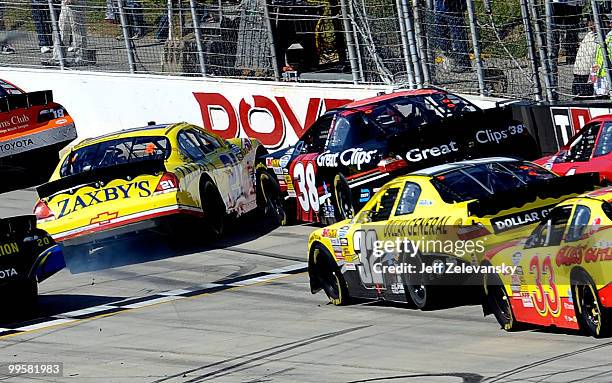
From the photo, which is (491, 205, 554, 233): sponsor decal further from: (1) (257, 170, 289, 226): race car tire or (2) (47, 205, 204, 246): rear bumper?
(1) (257, 170, 289, 226): race car tire

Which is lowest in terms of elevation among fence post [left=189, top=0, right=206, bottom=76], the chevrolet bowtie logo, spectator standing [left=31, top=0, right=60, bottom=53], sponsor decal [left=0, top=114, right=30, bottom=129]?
the chevrolet bowtie logo

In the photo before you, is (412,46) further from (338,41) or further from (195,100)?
(195,100)

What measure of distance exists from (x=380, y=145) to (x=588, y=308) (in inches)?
235

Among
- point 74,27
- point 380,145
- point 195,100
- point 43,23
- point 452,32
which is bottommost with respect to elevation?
point 380,145

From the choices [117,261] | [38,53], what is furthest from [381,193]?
[38,53]

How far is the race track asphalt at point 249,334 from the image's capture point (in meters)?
9.32

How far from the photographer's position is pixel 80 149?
55.7ft

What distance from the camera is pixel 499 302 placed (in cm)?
1044

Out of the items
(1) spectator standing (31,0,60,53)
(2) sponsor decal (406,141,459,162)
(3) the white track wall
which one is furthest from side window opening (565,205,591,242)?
(1) spectator standing (31,0,60,53)

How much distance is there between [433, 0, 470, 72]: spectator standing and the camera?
18.4 metres

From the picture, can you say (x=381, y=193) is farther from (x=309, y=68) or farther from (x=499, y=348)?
(x=309, y=68)

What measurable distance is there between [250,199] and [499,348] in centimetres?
806

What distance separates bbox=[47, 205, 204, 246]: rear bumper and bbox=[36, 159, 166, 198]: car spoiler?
58cm

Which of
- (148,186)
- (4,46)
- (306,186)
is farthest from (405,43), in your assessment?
(4,46)
